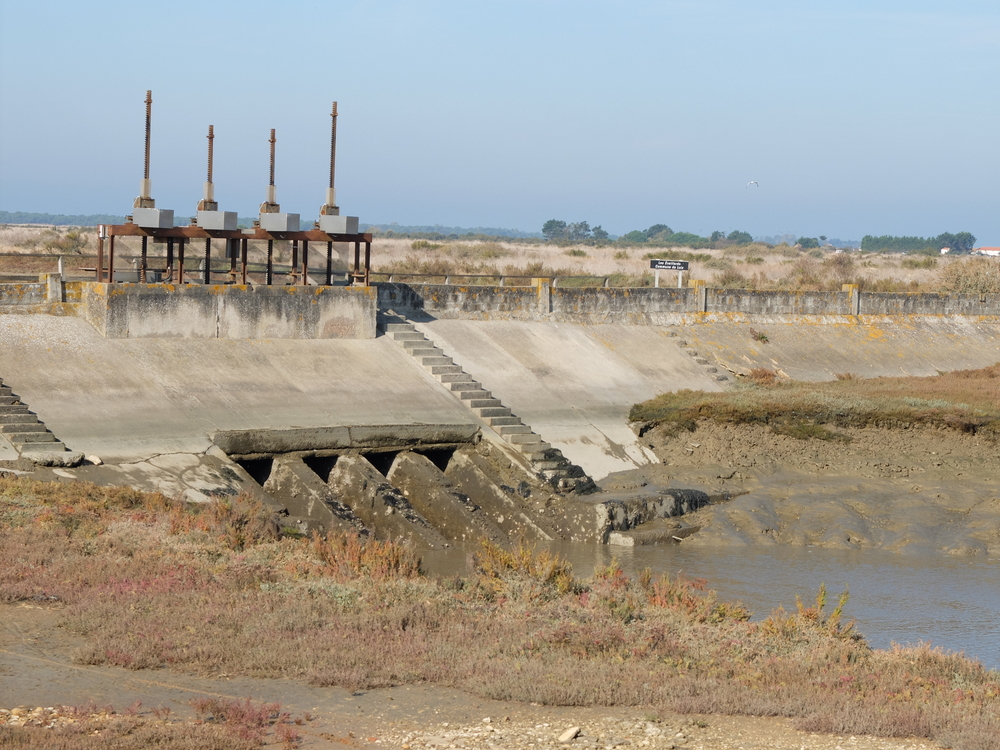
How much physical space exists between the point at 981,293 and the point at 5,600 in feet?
130

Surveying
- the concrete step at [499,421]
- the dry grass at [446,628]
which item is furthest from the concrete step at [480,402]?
the dry grass at [446,628]

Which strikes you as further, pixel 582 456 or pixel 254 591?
pixel 582 456

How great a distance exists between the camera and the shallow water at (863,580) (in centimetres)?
1576

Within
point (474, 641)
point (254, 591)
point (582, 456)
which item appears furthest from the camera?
point (582, 456)

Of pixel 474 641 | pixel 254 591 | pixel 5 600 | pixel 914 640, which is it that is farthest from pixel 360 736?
pixel 914 640

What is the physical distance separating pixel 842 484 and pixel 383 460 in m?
9.24

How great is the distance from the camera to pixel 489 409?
26172mm

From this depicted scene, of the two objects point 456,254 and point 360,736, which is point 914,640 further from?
point 456,254

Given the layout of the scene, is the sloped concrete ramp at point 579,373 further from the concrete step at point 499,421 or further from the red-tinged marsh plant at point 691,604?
the red-tinged marsh plant at point 691,604

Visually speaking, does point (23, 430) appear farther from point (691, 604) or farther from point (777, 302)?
point (777, 302)

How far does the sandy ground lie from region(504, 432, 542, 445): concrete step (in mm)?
13827

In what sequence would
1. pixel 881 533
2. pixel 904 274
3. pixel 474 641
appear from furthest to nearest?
pixel 904 274 → pixel 881 533 → pixel 474 641

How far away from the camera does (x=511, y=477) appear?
23.6m

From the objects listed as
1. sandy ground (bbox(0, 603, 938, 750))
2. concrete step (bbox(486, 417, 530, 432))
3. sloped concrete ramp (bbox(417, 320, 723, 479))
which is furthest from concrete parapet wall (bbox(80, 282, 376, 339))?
sandy ground (bbox(0, 603, 938, 750))
